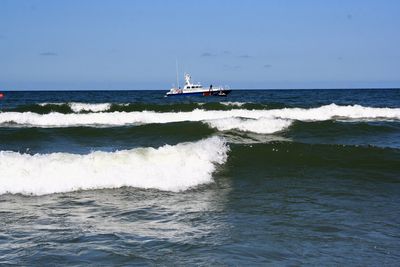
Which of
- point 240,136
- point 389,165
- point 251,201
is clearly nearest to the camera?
point 251,201

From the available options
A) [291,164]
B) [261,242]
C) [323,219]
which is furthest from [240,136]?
[261,242]

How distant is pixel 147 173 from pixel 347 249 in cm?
513

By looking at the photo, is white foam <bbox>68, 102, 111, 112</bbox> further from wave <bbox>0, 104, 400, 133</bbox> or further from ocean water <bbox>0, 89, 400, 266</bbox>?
ocean water <bbox>0, 89, 400, 266</bbox>

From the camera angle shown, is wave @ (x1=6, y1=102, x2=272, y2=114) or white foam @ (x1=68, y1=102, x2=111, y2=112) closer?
wave @ (x1=6, y1=102, x2=272, y2=114)

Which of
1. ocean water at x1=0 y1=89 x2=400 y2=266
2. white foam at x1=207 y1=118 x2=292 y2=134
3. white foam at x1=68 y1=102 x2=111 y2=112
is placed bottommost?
ocean water at x1=0 y1=89 x2=400 y2=266

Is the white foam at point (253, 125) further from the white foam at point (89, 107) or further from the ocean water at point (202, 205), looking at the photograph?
the white foam at point (89, 107)

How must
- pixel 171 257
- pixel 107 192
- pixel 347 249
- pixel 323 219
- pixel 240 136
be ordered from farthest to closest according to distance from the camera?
pixel 240 136
pixel 107 192
pixel 323 219
pixel 347 249
pixel 171 257

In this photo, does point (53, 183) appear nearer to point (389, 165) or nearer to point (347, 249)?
point (347, 249)

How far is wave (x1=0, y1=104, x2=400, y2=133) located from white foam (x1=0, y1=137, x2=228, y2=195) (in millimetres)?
10042

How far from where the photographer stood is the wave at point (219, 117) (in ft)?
69.2

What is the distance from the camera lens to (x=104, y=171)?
32.2 feet

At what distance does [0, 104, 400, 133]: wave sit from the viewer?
21.1 meters

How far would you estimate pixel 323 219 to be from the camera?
22.5ft
